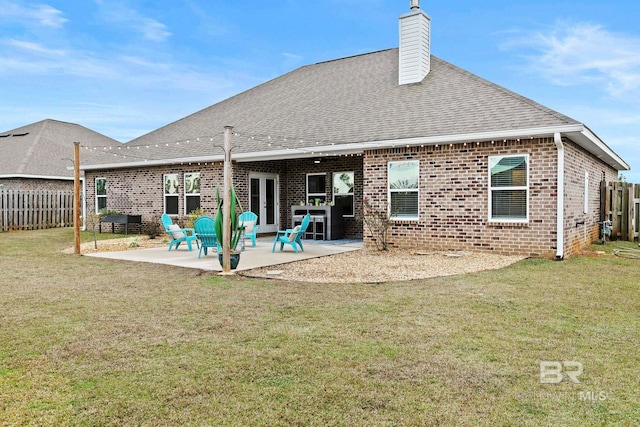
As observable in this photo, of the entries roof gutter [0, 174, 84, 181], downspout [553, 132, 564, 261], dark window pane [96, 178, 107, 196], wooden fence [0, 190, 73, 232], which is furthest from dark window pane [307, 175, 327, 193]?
roof gutter [0, 174, 84, 181]

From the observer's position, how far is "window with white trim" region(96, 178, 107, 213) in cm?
1959

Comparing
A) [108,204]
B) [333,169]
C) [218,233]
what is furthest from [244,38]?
[218,233]

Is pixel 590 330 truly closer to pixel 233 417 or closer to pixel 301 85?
pixel 233 417

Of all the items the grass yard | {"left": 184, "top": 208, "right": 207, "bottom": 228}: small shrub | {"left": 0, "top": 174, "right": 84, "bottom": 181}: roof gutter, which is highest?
{"left": 0, "top": 174, "right": 84, "bottom": 181}: roof gutter

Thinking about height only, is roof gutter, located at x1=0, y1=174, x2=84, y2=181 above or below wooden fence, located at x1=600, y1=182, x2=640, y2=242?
above

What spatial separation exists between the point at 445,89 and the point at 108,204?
44.2 feet

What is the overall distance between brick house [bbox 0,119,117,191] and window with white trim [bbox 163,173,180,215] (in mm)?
7761

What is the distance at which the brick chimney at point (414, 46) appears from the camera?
1484 cm

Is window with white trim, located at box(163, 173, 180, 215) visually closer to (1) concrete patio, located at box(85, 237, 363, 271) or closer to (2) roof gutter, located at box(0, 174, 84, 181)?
(1) concrete patio, located at box(85, 237, 363, 271)

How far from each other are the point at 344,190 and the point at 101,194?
33.5ft

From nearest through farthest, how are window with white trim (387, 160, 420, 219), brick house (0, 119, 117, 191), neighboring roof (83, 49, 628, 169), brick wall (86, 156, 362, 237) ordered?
neighboring roof (83, 49, 628, 169) → window with white trim (387, 160, 420, 219) → brick wall (86, 156, 362, 237) → brick house (0, 119, 117, 191)

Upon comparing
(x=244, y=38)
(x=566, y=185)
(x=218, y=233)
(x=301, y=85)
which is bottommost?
(x=218, y=233)

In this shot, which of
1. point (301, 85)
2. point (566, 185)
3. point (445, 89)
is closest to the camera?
point (566, 185)

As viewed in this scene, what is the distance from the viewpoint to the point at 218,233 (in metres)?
9.19
